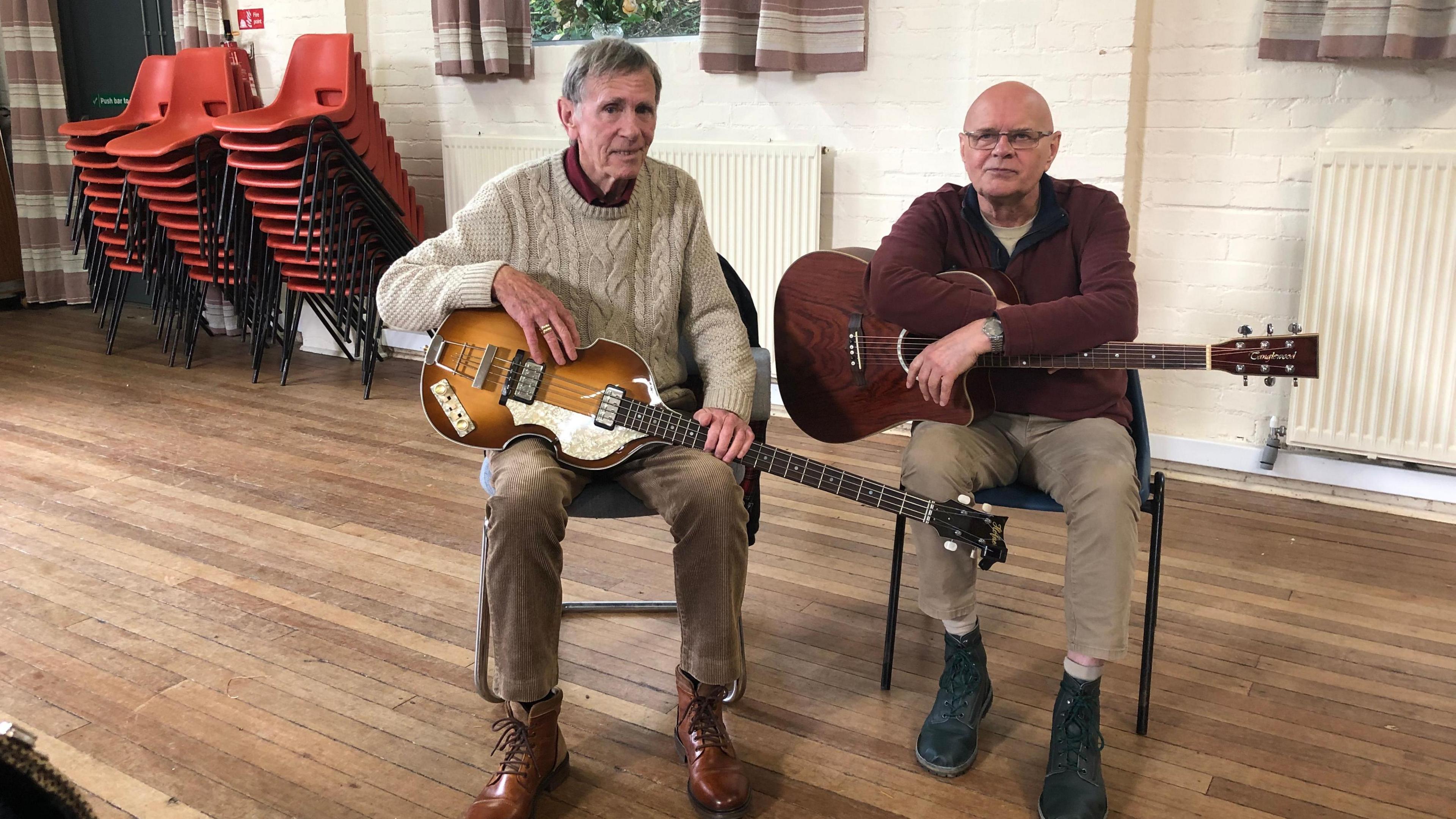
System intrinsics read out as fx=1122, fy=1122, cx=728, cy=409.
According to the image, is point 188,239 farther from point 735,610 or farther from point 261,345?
point 735,610

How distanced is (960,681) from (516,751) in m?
0.71

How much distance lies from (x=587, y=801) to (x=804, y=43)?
2.59m

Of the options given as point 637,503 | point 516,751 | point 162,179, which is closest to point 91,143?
point 162,179

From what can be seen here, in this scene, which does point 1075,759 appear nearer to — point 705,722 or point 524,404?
point 705,722

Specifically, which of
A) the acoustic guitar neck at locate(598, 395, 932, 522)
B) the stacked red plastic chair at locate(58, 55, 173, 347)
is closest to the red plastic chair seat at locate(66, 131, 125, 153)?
the stacked red plastic chair at locate(58, 55, 173, 347)

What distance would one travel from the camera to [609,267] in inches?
74.1

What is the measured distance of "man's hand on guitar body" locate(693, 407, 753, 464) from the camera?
5.73 ft

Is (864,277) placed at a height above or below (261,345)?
above

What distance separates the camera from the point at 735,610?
173cm

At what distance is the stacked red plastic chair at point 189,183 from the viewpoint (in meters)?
4.22

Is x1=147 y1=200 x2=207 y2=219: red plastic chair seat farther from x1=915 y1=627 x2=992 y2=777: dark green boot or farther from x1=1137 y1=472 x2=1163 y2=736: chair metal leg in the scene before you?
x1=1137 y1=472 x2=1163 y2=736: chair metal leg

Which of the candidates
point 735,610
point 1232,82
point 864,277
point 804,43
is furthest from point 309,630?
point 1232,82

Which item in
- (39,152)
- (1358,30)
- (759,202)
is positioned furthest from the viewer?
(39,152)

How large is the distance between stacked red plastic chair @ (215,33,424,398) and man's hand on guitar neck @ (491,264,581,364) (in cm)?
242
